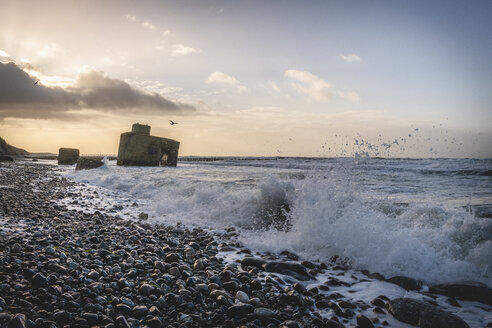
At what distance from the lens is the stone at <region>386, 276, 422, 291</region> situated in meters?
3.06

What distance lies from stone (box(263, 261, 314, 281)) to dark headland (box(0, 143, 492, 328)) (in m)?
0.01

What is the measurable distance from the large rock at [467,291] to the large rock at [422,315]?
0.72 meters

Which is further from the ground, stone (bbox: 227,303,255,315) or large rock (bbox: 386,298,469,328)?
large rock (bbox: 386,298,469,328)

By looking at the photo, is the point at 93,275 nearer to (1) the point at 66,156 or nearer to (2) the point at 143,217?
(2) the point at 143,217

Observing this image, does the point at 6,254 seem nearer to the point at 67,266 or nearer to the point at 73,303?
the point at 67,266

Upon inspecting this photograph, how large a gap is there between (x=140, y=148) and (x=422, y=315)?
24.5 meters

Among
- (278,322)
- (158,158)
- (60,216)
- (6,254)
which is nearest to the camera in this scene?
(278,322)

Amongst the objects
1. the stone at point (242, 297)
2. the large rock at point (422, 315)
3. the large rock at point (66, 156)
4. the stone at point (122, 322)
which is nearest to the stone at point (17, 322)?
the stone at point (122, 322)

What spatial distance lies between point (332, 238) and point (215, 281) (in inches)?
82.3

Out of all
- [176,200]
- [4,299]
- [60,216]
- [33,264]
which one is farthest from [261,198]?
[4,299]

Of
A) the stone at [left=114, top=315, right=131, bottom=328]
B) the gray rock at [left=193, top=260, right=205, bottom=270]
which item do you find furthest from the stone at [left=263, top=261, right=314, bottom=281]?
the stone at [left=114, top=315, right=131, bottom=328]

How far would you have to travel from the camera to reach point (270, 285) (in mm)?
2963

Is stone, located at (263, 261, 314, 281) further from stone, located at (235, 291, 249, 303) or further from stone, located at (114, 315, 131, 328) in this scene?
stone, located at (114, 315, 131, 328)

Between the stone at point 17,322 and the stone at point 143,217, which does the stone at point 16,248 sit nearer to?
the stone at point 17,322
